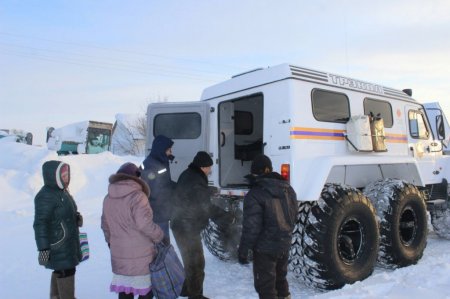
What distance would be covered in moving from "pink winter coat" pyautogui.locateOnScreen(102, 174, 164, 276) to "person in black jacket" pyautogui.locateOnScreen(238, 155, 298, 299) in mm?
845

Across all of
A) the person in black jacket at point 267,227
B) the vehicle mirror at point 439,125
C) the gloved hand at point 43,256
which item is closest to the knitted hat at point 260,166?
the person in black jacket at point 267,227

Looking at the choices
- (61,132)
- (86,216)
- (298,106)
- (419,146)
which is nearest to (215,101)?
(298,106)

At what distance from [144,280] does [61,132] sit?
28645 millimetres

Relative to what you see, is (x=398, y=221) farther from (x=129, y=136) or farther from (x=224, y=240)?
(x=129, y=136)

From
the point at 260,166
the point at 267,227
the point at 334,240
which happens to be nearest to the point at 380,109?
the point at 334,240

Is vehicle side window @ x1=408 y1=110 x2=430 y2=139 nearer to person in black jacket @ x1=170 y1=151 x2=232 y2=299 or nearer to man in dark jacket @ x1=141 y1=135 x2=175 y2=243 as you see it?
person in black jacket @ x1=170 y1=151 x2=232 y2=299

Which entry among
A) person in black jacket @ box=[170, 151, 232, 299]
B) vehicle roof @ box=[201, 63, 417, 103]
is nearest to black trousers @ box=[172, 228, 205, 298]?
person in black jacket @ box=[170, 151, 232, 299]

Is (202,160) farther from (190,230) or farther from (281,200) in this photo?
(281,200)

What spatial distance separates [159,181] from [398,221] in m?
3.37

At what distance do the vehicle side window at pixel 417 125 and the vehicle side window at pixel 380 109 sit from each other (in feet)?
2.00

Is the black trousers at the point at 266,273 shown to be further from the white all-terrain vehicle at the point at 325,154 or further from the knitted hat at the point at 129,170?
the knitted hat at the point at 129,170

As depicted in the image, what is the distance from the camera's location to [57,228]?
3861 mm

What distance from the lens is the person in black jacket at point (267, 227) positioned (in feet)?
12.7

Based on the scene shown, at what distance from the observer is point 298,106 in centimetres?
513
